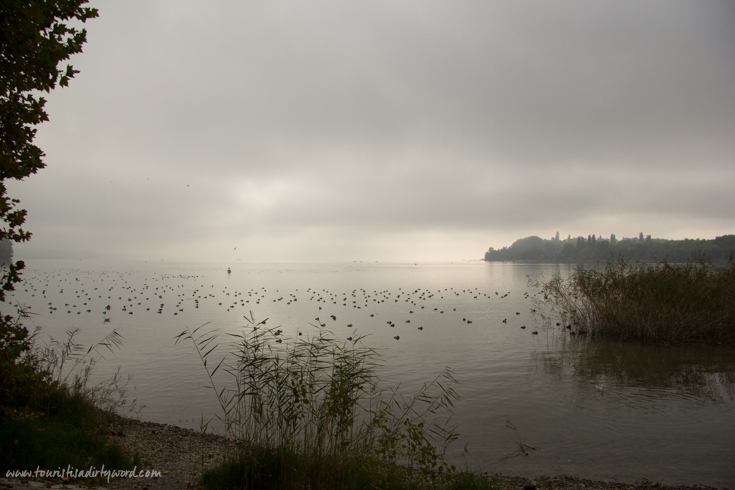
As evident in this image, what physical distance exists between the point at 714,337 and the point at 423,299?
91.3 ft

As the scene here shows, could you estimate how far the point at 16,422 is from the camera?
6.39m

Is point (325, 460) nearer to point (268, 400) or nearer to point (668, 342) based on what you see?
point (268, 400)

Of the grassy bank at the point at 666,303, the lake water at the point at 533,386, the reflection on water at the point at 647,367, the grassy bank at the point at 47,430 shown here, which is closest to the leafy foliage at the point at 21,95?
the grassy bank at the point at 47,430

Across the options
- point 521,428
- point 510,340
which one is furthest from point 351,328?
point 521,428

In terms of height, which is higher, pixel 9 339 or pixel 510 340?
pixel 9 339

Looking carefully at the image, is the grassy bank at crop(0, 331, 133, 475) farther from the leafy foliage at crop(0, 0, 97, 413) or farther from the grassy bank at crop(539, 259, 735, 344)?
the grassy bank at crop(539, 259, 735, 344)

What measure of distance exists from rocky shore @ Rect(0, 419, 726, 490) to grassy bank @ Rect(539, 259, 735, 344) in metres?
15.6

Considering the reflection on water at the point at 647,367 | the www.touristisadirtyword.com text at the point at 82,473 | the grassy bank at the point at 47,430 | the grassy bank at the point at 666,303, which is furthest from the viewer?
the grassy bank at the point at 666,303

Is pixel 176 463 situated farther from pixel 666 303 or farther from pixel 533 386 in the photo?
pixel 666 303

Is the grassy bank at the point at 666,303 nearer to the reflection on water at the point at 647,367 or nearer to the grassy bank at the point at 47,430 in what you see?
the reflection on water at the point at 647,367

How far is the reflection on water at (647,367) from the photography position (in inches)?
561

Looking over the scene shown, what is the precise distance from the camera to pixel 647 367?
1709 centimetres

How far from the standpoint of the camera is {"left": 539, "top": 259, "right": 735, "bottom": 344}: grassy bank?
2027cm

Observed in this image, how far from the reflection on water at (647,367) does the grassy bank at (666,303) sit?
858 mm
